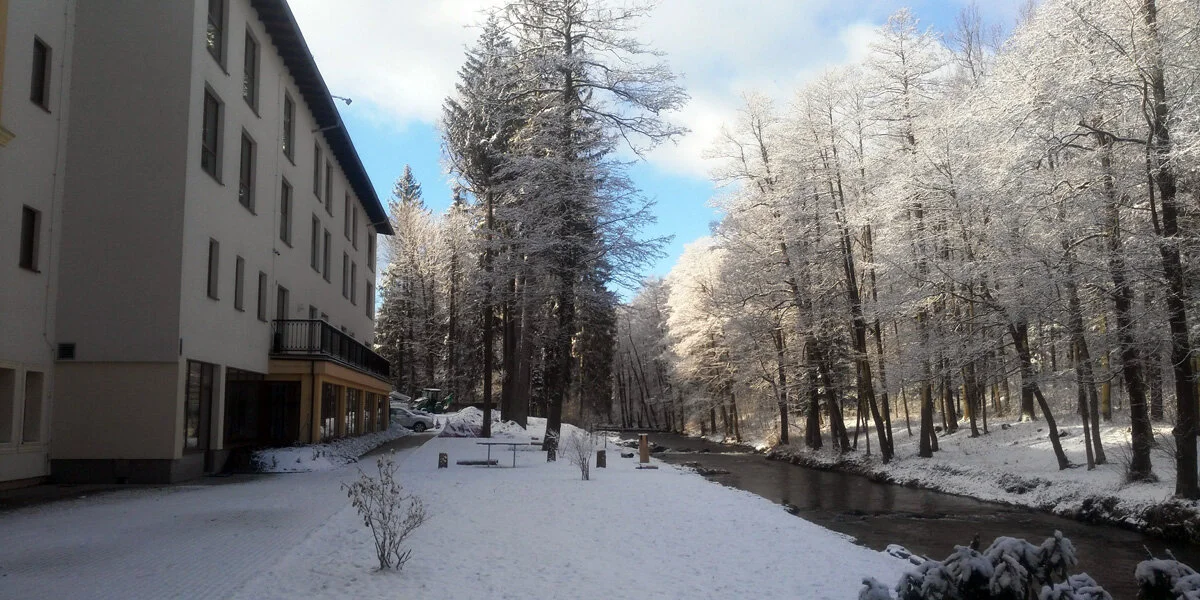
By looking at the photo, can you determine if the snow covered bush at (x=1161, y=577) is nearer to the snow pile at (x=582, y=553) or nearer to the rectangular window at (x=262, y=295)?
the snow pile at (x=582, y=553)

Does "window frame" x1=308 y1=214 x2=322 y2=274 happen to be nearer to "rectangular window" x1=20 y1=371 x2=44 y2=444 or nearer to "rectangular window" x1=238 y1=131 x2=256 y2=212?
"rectangular window" x1=238 y1=131 x2=256 y2=212

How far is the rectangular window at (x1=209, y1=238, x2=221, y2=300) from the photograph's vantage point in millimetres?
18922

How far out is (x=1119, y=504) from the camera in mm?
16656

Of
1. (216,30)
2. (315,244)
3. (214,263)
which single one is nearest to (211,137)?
(216,30)

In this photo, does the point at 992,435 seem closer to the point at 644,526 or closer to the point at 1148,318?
the point at 1148,318

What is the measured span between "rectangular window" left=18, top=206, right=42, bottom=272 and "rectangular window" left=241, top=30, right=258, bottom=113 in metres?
6.92

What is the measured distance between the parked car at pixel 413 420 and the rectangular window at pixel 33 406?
1156 inches

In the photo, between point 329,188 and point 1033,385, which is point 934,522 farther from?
point 329,188

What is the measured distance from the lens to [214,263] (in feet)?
62.3

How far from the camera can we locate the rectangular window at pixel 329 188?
3141cm

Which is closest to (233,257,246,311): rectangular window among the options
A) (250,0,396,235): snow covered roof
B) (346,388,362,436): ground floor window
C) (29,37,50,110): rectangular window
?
(29,37,50,110): rectangular window

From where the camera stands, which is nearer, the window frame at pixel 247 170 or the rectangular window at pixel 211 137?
the rectangular window at pixel 211 137

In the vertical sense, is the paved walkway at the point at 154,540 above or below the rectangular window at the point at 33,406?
below

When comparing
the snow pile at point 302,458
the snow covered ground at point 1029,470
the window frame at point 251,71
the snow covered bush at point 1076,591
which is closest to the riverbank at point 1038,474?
the snow covered ground at point 1029,470
